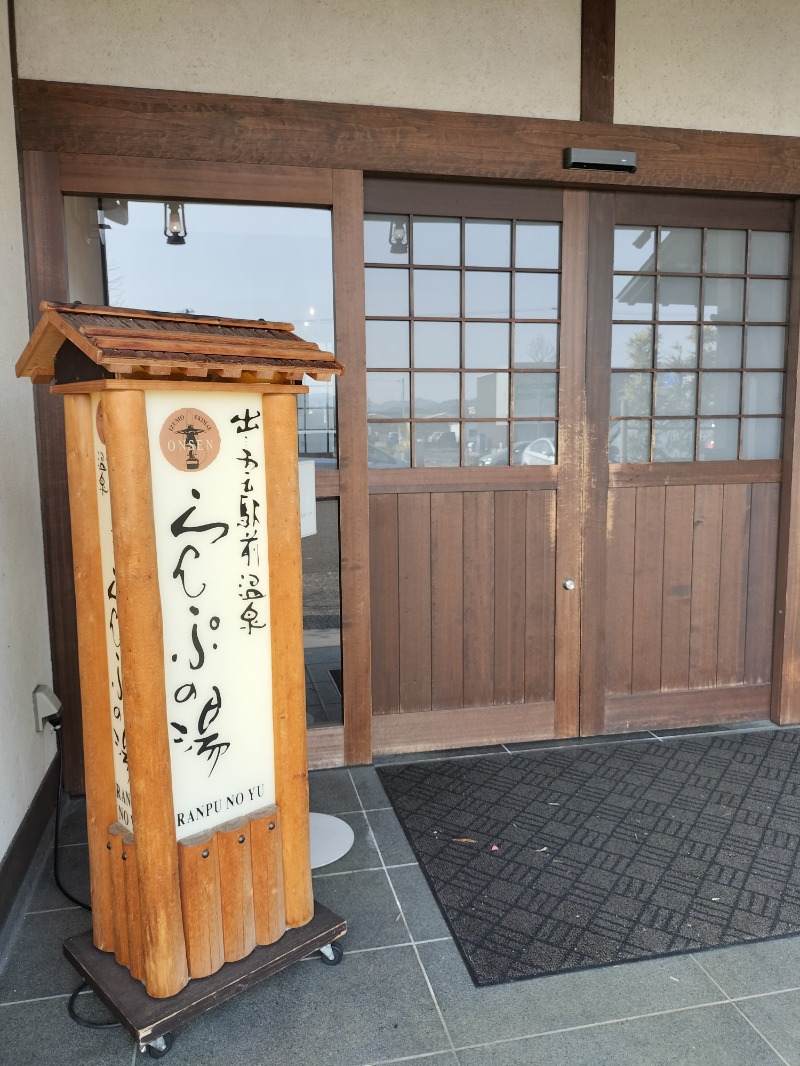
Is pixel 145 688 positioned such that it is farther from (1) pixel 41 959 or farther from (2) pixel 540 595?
(2) pixel 540 595

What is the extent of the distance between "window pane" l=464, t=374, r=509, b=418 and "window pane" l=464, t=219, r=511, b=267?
470 millimetres

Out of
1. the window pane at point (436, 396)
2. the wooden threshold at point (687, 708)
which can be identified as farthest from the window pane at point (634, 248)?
the wooden threshold at point (687, 708)

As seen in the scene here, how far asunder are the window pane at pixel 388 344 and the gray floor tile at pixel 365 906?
1.92m

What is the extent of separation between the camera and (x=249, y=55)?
2773mm

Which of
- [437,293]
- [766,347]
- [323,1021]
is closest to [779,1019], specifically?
[323,1021]

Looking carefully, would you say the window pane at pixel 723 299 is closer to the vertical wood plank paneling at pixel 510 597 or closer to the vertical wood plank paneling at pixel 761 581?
the vertical wood plank paneling at pixel 761 581

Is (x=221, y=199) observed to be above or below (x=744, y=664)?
above

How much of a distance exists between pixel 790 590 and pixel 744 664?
0.41 m

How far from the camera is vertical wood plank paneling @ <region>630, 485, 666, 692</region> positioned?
136 inches

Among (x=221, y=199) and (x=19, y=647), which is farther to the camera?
(x=221, y=199)

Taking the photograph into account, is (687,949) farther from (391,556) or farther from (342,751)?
(391,556)

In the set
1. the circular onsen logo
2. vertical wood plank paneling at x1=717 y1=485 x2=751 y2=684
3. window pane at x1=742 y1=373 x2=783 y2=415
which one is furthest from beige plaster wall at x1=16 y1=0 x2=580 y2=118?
vertical wood plank paneling at x1=717 y1=485 x2=751 y2=684

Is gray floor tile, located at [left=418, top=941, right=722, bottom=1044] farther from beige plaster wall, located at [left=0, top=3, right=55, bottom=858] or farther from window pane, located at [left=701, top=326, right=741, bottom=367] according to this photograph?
window pane, located at [left=701, top=326, right=741, bottom=367]

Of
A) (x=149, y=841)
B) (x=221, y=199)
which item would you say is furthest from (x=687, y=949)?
(x=221, y=199)
